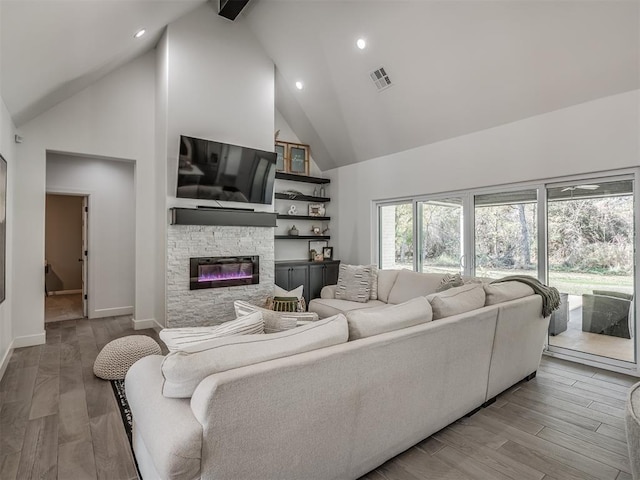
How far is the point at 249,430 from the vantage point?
1.32 meters

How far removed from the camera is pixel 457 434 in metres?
2.27

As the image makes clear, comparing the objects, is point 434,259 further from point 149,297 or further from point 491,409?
point 149,297

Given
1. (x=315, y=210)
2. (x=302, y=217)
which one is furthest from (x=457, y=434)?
(x=315, y=210)

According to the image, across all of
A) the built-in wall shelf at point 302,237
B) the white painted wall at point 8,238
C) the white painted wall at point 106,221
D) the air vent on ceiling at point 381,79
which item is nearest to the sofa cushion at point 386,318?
the air vent on ceiling at point 381,79

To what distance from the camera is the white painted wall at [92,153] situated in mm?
4152

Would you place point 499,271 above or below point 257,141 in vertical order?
below

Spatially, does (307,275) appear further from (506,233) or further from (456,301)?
(456,301)

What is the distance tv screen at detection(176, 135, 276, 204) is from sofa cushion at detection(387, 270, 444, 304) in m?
2.36

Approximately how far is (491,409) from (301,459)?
71.7 inches

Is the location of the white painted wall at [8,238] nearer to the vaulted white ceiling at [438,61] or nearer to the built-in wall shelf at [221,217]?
the built-in wall shelf at [221,217]

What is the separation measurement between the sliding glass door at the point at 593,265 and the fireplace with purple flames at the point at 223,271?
12.8 ft

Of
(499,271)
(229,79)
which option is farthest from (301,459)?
(229,79)

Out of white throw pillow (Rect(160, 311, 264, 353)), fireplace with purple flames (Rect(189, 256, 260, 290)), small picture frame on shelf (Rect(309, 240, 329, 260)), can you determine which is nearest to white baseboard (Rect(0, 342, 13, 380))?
fireplace with purple flames (Rect(189, 256, 260, 290))

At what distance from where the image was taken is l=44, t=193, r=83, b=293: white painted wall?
7379 millimetres
